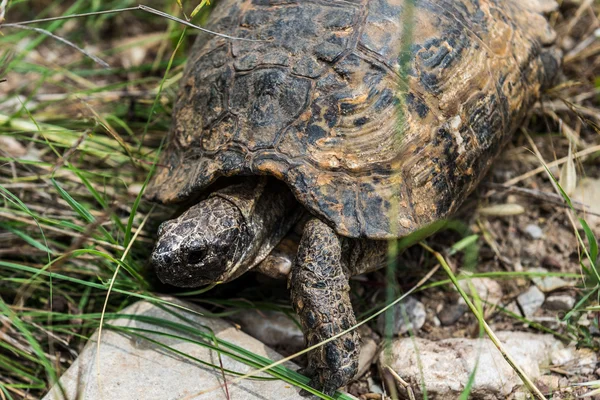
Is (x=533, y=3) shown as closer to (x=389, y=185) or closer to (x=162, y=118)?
(x=389, y=185)

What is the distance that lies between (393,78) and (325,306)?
1079 millimetres

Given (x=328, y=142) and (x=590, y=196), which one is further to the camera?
(x=590, y=196)

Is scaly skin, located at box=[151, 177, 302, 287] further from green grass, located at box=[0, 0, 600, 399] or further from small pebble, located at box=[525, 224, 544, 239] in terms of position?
small pebble, located at box=[525, 224, 544, 239]

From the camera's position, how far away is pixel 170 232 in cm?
263

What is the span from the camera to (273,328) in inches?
121

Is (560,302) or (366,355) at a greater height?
(560,302)

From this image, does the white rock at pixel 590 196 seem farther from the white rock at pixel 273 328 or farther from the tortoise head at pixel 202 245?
the tortoise head at pixel 202 245

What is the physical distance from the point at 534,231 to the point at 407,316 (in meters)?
1.00

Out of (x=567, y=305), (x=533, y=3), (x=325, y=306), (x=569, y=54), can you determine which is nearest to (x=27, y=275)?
(x=325, y=306)

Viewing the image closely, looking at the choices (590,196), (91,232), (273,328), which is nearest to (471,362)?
(273,328)

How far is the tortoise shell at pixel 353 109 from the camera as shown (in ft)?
8.98

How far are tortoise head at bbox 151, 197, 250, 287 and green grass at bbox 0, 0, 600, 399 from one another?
0.22 m

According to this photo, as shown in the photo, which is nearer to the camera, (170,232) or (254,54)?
(170,232)

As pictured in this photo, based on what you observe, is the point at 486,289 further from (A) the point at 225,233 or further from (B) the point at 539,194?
(A) the point at 225,233
